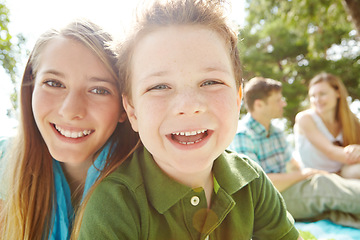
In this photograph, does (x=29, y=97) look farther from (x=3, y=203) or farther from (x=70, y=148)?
(x=3, y=203)

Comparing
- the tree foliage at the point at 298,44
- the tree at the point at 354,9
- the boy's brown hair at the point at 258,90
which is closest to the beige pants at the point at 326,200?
the boy's brown hair at the point at 258,90

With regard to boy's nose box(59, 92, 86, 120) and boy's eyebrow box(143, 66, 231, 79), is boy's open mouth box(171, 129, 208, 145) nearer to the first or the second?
boy's eyebrow box(143, 66, 231, 79)

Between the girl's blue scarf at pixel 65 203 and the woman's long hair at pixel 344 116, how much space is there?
3597 millimetres

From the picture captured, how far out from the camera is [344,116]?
411 cm

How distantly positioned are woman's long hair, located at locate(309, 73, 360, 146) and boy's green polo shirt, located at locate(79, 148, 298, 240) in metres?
3.11

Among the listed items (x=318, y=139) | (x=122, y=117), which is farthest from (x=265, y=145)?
(x=122, y=117)

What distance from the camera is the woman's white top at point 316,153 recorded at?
397cm

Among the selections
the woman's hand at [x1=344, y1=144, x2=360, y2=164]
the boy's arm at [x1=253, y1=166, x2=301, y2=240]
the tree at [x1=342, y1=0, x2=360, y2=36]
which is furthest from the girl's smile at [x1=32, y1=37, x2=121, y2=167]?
the tree at [x1=342, y1=0, x2=360, y2=36]

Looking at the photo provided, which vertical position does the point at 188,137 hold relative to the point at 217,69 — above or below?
below

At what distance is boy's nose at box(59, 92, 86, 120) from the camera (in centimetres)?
136

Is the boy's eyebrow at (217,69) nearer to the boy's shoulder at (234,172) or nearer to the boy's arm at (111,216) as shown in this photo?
the boy's shoulder at (234,172)

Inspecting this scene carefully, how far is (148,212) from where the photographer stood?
1161 millimetres

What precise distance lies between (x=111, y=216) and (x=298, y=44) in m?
14.1

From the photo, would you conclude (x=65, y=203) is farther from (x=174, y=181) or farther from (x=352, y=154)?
(x=352, y=154)
